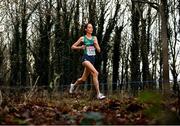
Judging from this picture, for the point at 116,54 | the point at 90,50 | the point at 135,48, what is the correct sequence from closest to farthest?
the point at 90,50, the point at 135,48, the point at 116,54

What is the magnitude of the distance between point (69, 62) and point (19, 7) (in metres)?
7.33

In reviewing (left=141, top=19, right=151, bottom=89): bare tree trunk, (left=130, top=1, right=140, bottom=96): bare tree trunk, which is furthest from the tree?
(left=141, top=19, right=151, bottom=89): bare tree trunk

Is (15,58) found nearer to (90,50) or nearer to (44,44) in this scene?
(44,44)

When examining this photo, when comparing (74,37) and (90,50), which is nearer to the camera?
(90,50)

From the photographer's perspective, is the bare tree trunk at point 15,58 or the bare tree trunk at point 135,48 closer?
the bare tree trunk at point 135,48

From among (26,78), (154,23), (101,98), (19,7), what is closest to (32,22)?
(19,7)

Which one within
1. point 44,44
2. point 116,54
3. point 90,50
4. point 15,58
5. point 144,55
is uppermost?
point 44,44

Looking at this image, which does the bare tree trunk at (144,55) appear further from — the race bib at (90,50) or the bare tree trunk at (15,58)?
the race bib at (90,50)

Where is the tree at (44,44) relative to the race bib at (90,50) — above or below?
above

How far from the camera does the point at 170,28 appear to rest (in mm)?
42312

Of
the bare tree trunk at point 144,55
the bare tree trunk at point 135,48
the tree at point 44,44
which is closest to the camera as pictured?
the bare tree trunk at point 144,55

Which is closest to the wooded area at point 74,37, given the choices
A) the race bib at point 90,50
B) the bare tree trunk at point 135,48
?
the bare tree trunk at point 135,48

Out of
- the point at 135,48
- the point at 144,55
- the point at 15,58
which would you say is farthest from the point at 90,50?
the point at 15,58

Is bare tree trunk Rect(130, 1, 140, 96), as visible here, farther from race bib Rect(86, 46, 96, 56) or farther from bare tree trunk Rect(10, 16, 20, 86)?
race bib Rect(86, 46, 96, 56)
